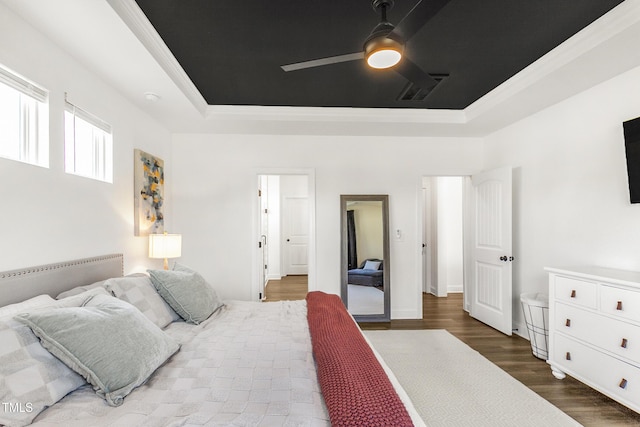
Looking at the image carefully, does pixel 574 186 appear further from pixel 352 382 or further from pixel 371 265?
pixel 352 382

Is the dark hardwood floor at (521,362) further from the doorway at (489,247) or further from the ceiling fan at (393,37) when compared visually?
the ceiling fan at (393,37)

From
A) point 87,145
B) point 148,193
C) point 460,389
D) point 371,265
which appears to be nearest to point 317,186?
point 371,265

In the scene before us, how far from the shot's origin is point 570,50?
7.49 feet

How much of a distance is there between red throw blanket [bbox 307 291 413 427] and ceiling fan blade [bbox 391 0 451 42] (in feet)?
5.13

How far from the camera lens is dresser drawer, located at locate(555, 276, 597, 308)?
2312mm

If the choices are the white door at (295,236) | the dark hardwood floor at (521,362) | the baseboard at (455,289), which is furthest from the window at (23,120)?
the baseboard at (455,289)

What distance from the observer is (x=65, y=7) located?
168cm

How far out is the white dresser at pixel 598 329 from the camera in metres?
2.04

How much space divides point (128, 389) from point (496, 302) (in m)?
3.84

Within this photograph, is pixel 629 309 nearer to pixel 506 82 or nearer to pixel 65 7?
pixel 506 82

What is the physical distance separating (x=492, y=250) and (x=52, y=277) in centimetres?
422

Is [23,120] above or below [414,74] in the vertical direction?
below

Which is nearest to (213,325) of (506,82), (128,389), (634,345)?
(128,389)

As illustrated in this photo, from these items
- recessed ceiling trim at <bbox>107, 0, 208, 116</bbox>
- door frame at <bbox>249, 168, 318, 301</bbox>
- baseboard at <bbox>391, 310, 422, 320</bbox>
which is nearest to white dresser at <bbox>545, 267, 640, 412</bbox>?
baseboard at <bbox>391, 310, 422, 320</bbox>
